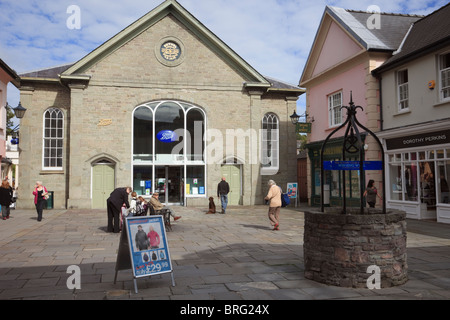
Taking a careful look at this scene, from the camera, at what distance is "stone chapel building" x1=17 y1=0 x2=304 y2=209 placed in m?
19.2

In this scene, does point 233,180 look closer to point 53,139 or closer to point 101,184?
point 101,184

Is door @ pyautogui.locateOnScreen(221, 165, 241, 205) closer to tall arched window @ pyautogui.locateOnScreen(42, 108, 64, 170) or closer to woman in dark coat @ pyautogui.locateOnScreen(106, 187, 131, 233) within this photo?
tall arched window @ pyautogui.locateOnScreen(42, 108, 64, 170)

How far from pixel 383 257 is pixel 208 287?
266 centimetres

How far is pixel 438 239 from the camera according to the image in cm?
965

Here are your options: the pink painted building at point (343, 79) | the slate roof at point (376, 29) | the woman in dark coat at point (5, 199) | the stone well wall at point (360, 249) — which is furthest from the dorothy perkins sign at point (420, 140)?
the woman in dark coat at point (5, 199)

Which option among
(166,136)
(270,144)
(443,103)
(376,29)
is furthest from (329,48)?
(166,136)

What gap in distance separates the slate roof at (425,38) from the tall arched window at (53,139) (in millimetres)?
15963

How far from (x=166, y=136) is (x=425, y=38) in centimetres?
1291

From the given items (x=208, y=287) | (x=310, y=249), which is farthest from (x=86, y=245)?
(x=310, y=249)

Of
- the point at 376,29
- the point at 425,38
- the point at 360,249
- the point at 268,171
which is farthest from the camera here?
the point at 268,171

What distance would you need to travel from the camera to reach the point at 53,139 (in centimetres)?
1981

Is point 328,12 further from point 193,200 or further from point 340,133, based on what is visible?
point 193,200

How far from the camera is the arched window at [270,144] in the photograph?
2199cm
